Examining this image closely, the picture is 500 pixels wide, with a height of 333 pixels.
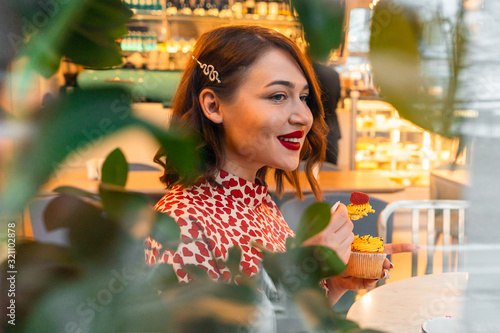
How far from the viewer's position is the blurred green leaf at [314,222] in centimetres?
21

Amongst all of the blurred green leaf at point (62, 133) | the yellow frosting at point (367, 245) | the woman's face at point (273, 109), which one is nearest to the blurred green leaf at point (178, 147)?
the blurred green leaf at point (62, 133)

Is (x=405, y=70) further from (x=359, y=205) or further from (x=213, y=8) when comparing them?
(x=359, y=205)

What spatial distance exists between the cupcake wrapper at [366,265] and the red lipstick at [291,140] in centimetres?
26

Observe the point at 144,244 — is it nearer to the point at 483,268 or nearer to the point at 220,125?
the point at 483,268

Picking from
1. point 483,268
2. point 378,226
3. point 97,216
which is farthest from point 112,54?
point 378,226

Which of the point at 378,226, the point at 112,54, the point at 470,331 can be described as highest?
the point at 112,54

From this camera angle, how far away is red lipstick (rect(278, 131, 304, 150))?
1.37 feet

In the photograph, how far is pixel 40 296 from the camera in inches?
7.0

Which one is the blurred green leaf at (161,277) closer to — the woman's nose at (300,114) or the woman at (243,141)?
the woman at (243,141)

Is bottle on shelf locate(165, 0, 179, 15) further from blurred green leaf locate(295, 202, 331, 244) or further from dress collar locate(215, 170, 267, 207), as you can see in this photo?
dress collar locate(215, 170, 267, 207)

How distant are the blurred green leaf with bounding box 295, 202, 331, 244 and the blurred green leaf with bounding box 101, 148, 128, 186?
0.27ft

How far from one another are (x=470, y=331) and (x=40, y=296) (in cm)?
20

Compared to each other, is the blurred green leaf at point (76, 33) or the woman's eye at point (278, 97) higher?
the blurred green leaf at point (76, 33)

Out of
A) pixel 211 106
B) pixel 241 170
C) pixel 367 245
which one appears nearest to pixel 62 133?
pixel 211 106
